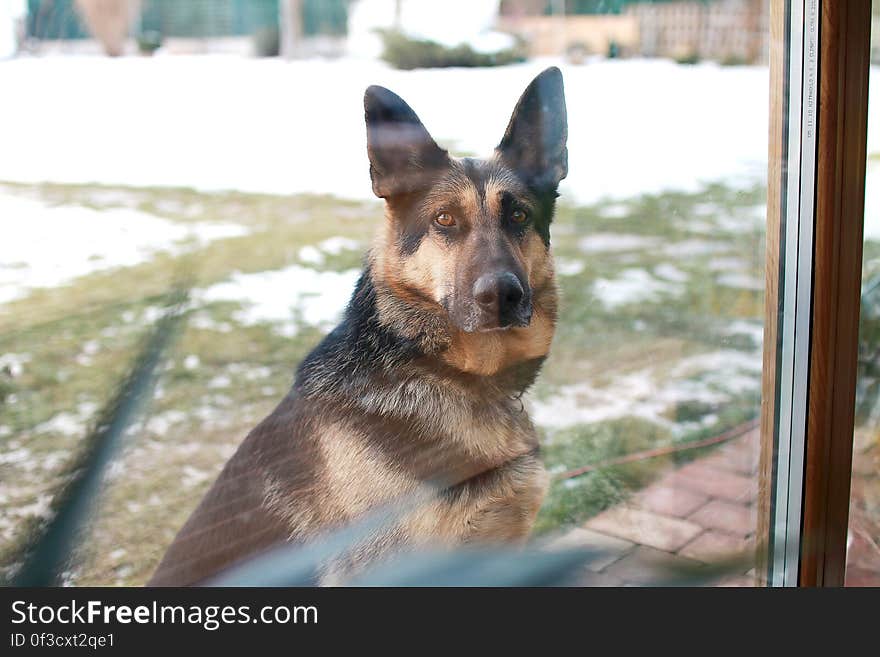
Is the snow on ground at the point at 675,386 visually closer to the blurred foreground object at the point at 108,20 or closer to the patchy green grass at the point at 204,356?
the patchy green grass at the point at 204,356

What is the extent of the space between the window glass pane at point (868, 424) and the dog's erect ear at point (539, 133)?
0.97m

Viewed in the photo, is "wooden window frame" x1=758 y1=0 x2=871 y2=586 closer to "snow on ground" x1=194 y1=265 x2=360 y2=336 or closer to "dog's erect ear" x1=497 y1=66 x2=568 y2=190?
"dog's erect ear" x1=497 y1=66 x2=568 y2=190

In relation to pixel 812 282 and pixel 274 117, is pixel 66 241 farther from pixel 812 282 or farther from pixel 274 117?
pixel 812 282

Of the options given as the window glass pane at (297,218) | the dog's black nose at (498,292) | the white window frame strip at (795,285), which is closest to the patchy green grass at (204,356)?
Result: the window glass pane at (297,218)

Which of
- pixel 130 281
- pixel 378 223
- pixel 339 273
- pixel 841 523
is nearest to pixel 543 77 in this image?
pixel 378 223

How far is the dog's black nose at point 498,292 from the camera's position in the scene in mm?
1502

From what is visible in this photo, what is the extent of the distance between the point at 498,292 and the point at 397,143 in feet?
1.12

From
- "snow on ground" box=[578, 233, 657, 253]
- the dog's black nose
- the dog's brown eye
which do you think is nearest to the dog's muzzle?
the dog's black nose

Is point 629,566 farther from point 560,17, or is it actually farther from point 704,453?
point 560,17

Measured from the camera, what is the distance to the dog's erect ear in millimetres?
1595

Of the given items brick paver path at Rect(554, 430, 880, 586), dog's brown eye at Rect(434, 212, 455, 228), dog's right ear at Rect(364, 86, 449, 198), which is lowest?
brick paver path at Rect(554, 430, 880, 586)

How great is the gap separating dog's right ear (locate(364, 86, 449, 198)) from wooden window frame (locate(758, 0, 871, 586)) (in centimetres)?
102

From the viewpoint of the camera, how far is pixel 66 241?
4.54 ft

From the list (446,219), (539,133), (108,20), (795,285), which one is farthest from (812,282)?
(108,20)
